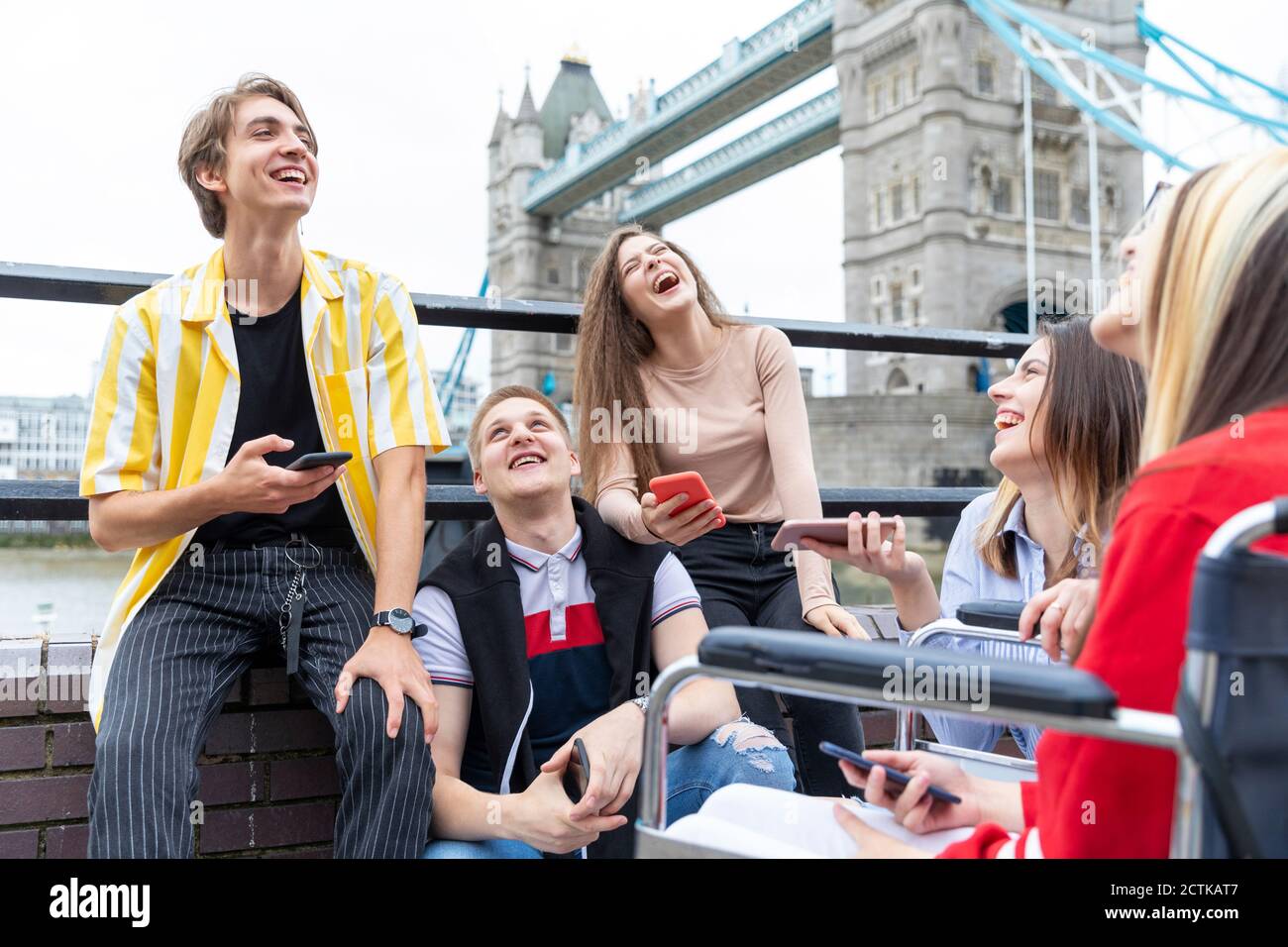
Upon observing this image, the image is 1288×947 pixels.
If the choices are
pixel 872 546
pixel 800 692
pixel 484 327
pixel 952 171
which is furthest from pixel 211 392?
pixel 952 171

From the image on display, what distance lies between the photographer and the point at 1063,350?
2047mm

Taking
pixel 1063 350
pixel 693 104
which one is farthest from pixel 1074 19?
pixel 1063 350

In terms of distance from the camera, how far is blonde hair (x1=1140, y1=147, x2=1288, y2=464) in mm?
1027

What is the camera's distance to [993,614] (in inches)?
65.6

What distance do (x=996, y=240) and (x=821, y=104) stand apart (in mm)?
9405

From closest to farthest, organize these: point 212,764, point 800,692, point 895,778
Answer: point 800,692, point 895,778, point 212,764

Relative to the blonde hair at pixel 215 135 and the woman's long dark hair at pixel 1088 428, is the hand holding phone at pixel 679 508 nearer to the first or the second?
the woman's long dark hair at pixel 1088 428

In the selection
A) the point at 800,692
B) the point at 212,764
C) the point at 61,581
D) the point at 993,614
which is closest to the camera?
the point at 800,692

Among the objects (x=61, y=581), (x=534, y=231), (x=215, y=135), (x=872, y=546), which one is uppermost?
(x=534, y=231)

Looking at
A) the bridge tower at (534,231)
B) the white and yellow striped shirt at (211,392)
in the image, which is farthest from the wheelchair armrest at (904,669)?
the bridge tower at (534,231)

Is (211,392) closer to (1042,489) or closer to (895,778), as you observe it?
(895,778)

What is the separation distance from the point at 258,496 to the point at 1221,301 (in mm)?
1371

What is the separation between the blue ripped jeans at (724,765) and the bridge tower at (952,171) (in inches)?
1361

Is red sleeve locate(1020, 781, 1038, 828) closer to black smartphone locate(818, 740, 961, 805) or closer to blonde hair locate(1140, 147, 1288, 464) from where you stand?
black smartphone locate(818, 740, 961, 805)
